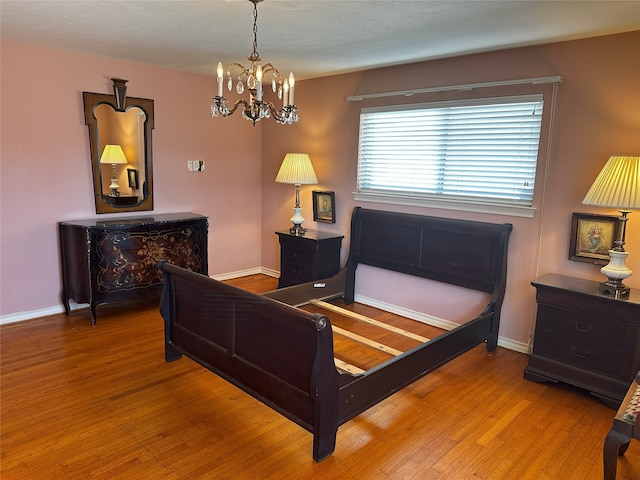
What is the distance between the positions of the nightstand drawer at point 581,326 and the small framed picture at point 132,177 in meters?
3.76

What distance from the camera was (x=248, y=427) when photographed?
2.48 meters

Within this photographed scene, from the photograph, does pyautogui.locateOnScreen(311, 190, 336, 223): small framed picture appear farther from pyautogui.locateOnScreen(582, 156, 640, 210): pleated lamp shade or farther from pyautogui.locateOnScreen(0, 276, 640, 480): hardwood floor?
pyautogui.locateOnScreen(582, 156, 640, 210): pleated lamp shade

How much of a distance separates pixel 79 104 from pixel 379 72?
2.76 meters

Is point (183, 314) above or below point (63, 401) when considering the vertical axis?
above

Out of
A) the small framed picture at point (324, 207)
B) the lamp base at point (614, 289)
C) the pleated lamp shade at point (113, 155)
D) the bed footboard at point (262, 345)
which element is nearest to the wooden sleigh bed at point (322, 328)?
the bed footboard at point (262, 345)

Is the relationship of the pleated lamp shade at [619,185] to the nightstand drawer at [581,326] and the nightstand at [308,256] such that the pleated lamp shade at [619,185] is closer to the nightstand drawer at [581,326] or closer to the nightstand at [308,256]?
the nightstand drawer at [581,326]

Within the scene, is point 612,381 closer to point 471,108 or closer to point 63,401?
point 471,108

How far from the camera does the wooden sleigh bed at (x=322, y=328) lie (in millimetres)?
2176

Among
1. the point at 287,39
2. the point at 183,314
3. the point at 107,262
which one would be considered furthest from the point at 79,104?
the point at 183,314

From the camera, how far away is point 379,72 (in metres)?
4.28

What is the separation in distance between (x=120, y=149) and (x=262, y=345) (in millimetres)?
2878

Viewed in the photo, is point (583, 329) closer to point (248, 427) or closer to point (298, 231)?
point (248, 427)

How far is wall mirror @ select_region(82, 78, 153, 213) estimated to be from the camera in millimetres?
4129

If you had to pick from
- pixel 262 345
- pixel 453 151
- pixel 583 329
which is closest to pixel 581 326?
pixel 583 329
